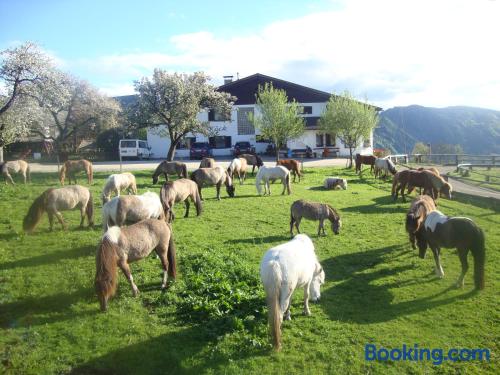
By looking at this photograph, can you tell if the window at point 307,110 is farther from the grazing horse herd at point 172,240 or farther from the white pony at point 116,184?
the white pony at point 116,184

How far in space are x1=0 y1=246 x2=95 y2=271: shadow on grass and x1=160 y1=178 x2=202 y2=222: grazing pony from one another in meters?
2.83

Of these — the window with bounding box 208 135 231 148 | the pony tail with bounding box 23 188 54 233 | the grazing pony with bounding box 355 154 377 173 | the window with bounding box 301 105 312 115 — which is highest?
the window with bounding box 301 105 312 115

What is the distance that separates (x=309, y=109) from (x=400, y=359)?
157 feet

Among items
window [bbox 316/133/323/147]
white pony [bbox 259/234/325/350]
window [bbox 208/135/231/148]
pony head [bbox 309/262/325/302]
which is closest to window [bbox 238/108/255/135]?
window [bbox 208/135/231/148]

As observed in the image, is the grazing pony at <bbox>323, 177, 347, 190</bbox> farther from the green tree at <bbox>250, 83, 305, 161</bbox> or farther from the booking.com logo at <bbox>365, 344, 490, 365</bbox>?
the booking.com logo at <bbox>365, 344, 490, 365</bbox>

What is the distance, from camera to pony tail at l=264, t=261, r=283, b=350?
603 centimetres

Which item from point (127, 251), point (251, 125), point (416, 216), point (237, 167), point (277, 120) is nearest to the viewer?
point (127, 251)

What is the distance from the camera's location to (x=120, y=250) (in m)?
7.41

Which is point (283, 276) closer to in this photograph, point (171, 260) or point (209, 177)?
point (171, 260)

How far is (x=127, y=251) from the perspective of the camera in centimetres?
755

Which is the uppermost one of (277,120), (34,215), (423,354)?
(277,120)

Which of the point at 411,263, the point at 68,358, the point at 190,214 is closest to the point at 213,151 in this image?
the point at 190,214

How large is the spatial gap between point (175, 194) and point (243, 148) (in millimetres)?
35332

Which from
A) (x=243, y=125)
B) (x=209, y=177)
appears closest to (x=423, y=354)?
(x=209, y=177)
